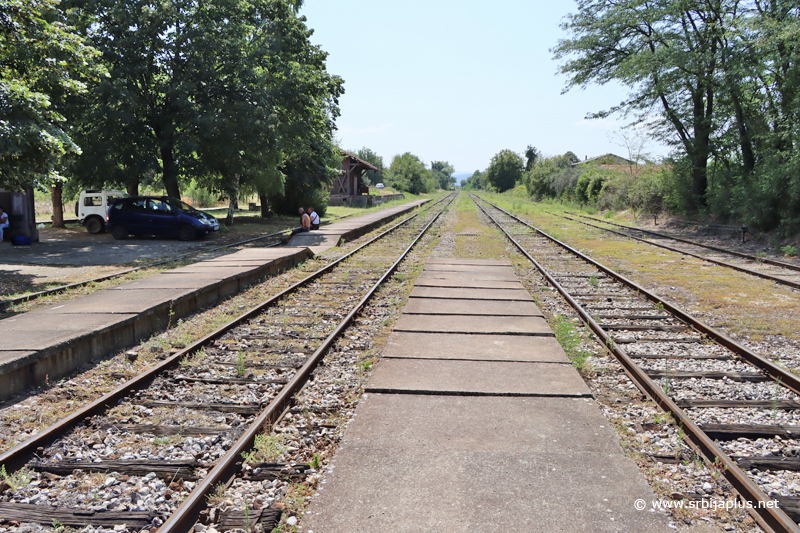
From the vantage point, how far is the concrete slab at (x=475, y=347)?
20.5ft

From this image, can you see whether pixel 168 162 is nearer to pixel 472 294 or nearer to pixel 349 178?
pixel 472 294

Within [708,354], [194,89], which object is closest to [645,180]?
[194,89]

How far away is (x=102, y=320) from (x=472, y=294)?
6.09m

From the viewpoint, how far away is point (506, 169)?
410ft

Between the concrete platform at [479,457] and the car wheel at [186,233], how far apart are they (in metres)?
16.0

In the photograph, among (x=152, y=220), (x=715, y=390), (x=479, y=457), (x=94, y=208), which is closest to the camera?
(x=479, y=457)

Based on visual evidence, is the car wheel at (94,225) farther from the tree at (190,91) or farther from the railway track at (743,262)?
the railway track at (743,262)

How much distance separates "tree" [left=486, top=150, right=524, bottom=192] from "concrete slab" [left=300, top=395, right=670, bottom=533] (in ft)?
402

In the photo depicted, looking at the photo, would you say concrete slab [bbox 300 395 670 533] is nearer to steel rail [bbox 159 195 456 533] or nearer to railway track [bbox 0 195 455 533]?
railway track [bbox 0 195 455 533]

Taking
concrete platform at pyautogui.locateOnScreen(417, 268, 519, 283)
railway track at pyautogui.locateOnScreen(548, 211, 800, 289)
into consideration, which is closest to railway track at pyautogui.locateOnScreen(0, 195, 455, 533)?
concrete platform at pyautogui.locateOnScreen(417, 268, 519, 283)

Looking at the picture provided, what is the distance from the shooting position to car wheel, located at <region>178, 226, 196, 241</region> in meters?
20.1

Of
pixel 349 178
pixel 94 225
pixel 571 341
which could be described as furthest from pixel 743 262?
pixel 349 178

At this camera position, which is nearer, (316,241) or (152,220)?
(316,241)

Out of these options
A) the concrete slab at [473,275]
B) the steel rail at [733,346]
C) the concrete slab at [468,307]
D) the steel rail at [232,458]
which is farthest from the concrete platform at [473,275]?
the steel rail at [232,458]
